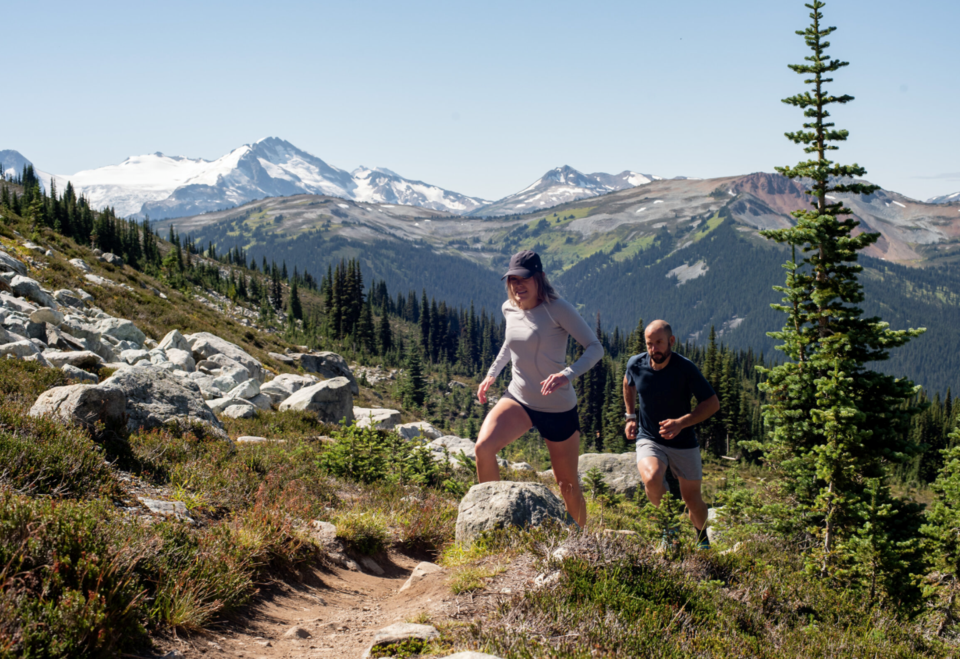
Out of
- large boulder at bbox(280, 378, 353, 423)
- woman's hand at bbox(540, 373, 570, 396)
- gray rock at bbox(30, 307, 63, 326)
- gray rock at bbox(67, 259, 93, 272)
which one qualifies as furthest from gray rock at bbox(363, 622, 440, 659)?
gray rock at bbox(67, 259, 93, 272)

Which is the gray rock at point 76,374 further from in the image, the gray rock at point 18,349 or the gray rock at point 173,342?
the gray rock at point 173,342

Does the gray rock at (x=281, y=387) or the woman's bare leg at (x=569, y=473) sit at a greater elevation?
the woman's bare leg at (x=569, y=473)

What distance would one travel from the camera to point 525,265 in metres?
5.80

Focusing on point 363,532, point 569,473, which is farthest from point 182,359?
point 569,473

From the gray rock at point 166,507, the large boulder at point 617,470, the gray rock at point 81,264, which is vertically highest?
the gray rock at point 81,264

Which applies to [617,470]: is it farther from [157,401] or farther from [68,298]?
[68,298]

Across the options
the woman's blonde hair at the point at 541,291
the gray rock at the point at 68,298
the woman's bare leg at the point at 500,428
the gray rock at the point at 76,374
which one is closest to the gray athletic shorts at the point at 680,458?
the woman's bare leg at the point at 500,428

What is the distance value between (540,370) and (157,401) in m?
5.90

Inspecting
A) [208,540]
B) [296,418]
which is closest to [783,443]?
[208,540]

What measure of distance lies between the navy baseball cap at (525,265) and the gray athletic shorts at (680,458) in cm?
242

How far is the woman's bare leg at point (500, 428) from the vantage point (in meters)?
5.77

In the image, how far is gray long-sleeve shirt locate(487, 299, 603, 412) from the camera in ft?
18.7

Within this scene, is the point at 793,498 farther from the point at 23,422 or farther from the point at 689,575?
the point at 23,422

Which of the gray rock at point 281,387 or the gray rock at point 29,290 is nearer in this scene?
the gray rock at point 29,290
